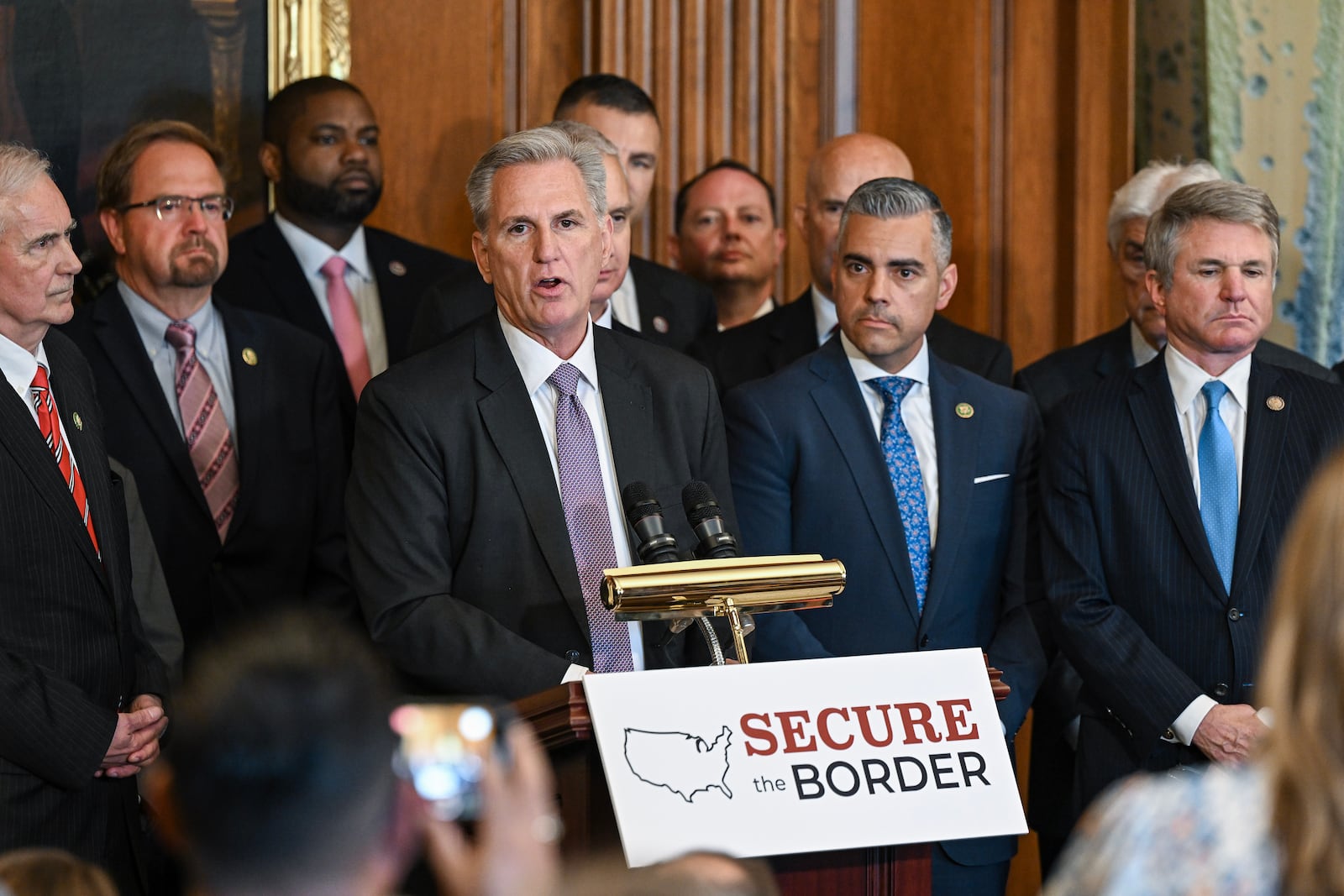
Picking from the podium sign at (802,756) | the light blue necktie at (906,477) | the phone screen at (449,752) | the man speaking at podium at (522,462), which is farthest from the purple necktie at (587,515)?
the phone screen at (449,752)

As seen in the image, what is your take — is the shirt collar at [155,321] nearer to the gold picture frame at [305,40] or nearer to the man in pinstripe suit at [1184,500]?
the gold picture frame at [305,40]

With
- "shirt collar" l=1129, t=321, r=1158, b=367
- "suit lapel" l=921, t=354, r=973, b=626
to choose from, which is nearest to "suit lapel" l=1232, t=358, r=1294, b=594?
"suit lapel" l=921, t=354, r=973, b=626

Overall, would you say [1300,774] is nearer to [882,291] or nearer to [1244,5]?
[882,291]

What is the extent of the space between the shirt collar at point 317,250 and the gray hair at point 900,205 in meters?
1.41

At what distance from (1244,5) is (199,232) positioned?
3128mm

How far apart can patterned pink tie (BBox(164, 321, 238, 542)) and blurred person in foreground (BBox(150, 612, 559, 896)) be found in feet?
9.40

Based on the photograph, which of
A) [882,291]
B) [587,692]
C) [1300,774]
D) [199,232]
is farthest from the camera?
[199,232]

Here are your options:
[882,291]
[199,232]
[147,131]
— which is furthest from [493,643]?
[147,131]

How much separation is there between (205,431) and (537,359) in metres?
1.17

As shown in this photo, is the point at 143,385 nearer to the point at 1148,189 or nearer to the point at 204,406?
the point at 204,406

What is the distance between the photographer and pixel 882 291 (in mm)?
3795

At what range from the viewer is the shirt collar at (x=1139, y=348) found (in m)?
4.51

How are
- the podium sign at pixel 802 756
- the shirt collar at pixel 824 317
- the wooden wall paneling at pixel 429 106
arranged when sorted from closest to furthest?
Result: 1. the podium sign at pixel 802 756
2. the shirt collar at pixel 824 317
3. the wooden wall paneling at pixel 429 106

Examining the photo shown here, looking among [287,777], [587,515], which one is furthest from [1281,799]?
[587,515]
